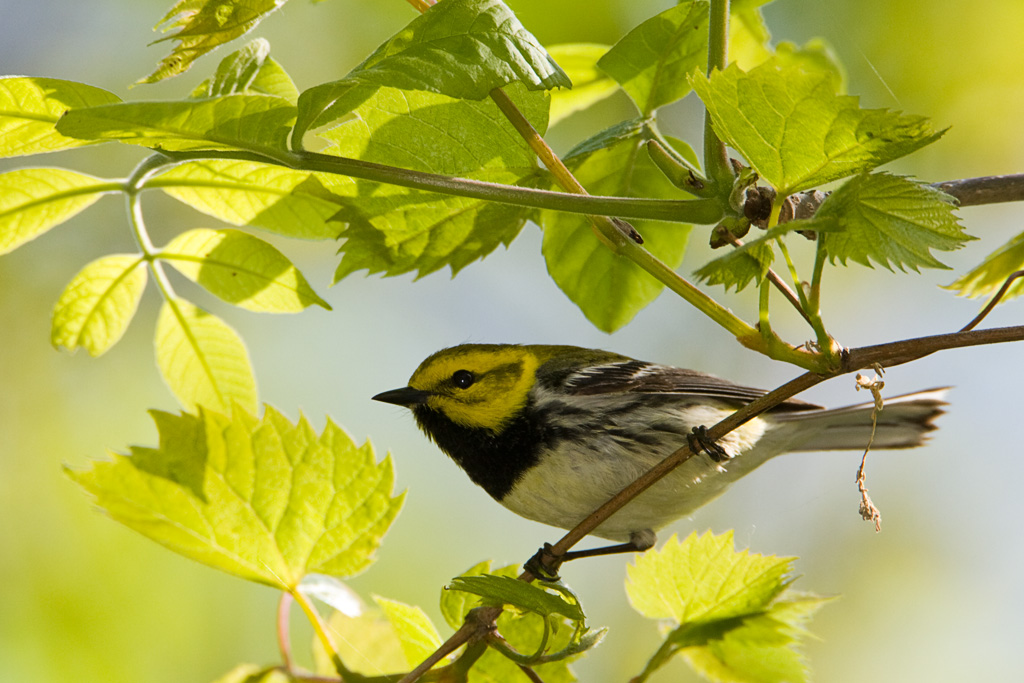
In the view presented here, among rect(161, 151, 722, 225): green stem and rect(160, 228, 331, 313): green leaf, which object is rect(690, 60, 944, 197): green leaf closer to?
rect(161, 151, 722, 225): green stem

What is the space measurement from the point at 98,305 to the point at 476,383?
1149 millimetres

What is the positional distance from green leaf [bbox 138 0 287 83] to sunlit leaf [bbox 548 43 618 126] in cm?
77

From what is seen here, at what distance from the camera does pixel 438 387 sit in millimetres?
2449

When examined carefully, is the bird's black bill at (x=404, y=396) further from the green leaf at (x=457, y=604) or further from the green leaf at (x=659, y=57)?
the green leaf at (x=659, y=57)

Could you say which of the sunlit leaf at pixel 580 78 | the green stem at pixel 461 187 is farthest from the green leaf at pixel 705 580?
the sunlit leaf at pixel 580 78

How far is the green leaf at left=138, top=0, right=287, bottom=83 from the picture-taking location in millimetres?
964

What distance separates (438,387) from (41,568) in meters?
1.83

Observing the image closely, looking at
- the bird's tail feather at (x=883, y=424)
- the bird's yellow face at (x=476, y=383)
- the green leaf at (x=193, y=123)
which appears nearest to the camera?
the green leaf at (x=193, y=123)

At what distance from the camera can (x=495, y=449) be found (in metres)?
2.24

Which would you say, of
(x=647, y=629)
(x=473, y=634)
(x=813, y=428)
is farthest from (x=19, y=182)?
(x=647, y=629)

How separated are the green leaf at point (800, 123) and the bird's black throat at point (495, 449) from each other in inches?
50.9

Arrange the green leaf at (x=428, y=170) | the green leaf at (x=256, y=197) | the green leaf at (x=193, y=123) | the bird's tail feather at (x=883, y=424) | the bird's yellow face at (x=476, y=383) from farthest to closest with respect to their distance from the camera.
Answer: the bird's tail feather at (x=883, y=424) < the bird's yellow face at (x=476, y=383) < the green leaf at (x=256, y=197) < the green leaf at (x=428, y=170) < the green leaf at (x=193, y=123)

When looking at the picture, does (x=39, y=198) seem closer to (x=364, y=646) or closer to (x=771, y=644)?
(x=364, y=646)

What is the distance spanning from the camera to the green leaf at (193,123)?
88 centimetres
